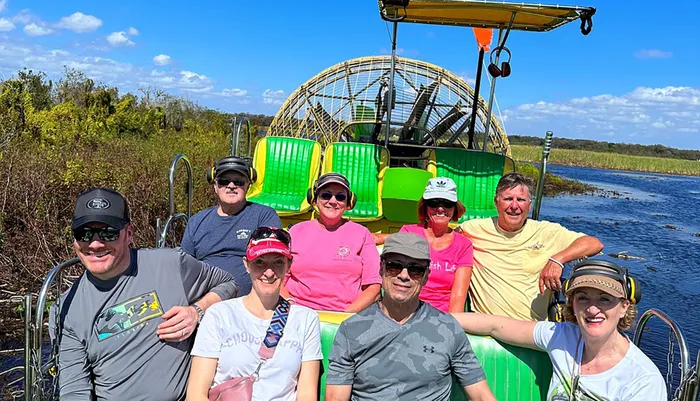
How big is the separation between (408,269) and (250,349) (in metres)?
0.73

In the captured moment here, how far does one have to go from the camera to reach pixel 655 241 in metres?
14.7

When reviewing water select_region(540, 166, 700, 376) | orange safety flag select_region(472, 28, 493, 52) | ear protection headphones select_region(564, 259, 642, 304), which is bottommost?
water select_region(540, 166, 700, 376)

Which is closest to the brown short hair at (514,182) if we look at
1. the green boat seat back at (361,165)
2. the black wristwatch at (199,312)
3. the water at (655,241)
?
the black wristwatch at (199,312)

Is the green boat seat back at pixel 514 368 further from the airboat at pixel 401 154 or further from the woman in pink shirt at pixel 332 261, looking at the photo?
the woman in pink shirt at pixel 332 261

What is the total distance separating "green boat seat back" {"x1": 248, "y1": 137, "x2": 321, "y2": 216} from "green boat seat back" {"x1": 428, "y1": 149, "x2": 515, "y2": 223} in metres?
1.44

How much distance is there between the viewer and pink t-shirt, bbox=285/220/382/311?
2.98 m

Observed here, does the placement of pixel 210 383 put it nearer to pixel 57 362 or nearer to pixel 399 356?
pixel 57 362

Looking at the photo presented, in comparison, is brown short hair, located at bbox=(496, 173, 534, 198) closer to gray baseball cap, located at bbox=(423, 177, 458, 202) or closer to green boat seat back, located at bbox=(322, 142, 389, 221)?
gray baseball cap, located at bbox=(423, 177, 458, 202)

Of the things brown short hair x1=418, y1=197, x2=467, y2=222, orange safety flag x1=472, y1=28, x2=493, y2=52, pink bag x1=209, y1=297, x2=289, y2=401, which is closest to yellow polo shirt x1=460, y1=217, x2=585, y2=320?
brown short hair x1=418, y1=197, x2=467, y2=222

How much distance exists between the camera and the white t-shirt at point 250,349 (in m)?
2.07

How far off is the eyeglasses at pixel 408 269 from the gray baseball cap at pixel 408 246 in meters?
0.04

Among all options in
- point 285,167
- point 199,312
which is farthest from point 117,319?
point 285,167

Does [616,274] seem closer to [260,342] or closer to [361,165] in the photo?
[260,342]

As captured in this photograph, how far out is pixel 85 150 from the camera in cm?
875
